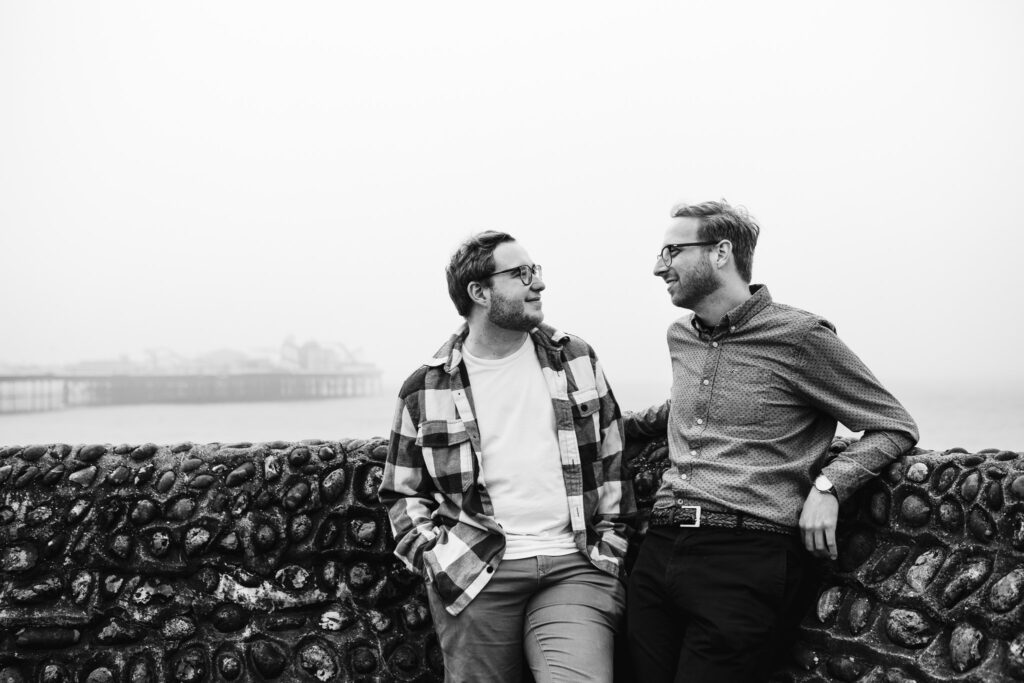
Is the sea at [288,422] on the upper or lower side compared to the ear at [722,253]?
lower

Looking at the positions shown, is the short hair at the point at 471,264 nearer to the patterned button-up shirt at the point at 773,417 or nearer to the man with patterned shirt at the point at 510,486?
the man with patterned shirt at the point at 510,486

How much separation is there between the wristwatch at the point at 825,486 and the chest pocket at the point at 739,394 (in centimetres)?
24

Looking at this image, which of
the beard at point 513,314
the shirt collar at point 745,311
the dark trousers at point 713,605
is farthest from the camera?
the beard at point 513,314

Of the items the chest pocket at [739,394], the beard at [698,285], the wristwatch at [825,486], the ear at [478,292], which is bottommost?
the wristwatch at [825,486]

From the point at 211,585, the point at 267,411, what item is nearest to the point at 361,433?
the point at 267,411

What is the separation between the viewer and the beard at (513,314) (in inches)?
115

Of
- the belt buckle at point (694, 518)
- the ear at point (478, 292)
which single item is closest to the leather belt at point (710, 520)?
the belt buckle at point (694, 518)

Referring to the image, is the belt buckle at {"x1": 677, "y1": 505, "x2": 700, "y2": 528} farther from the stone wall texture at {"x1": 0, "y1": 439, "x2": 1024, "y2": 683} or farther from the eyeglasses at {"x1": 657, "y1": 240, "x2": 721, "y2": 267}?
the eyeglasses at {"x1": 657, "y1": 240, "x2": 721, "y2": 267}

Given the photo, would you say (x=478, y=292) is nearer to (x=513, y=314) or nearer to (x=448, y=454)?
(x=513, y=314)

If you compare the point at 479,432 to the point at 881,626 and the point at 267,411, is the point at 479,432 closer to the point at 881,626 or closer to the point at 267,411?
the point at 881,626

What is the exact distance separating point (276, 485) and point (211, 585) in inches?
17.4

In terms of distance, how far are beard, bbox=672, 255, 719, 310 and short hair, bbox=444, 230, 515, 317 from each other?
64 cm

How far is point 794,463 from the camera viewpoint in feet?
8.29

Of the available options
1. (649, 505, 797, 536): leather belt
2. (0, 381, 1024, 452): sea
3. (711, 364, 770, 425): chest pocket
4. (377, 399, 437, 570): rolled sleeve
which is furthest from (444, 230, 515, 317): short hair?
(0, 381, 1024, 452): sea
